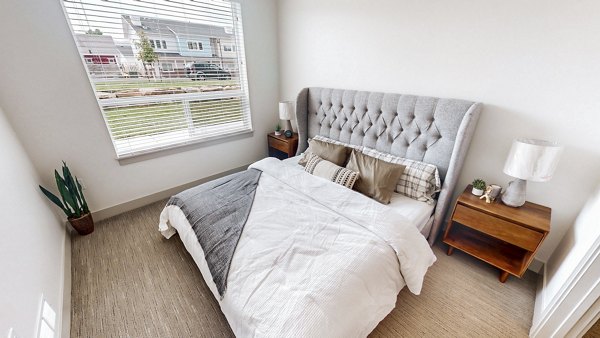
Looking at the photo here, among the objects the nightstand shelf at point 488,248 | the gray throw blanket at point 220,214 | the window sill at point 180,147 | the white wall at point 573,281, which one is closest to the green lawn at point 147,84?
the window sill at point 180,147

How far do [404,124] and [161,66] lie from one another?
7.92ft

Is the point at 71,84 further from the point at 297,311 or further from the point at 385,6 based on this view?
the point at 385,6

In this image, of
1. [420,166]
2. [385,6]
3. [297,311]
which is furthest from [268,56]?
[297,311]

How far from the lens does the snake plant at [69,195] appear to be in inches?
70.4

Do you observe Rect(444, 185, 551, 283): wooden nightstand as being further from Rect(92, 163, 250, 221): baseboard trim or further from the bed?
Rect(92, 163, 250, 221): baseboard trim

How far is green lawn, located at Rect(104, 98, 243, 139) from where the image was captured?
6.98 ft

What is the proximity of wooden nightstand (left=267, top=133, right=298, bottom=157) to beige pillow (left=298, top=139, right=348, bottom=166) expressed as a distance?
604mm

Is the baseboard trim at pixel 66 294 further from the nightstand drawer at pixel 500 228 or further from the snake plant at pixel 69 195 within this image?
the nightstand drawer at pixel 500 228

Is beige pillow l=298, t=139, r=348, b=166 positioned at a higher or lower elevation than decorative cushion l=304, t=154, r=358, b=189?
higher

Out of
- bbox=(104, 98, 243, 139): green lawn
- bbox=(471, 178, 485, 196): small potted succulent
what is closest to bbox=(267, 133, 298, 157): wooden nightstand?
bbox=(104, 98, 243, 139): green lawn

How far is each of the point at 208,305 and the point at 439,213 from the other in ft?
5.92

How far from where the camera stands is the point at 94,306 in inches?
55.5

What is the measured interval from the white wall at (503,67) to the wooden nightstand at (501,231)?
0.74 feet

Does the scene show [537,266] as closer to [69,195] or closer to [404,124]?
[404,124]
